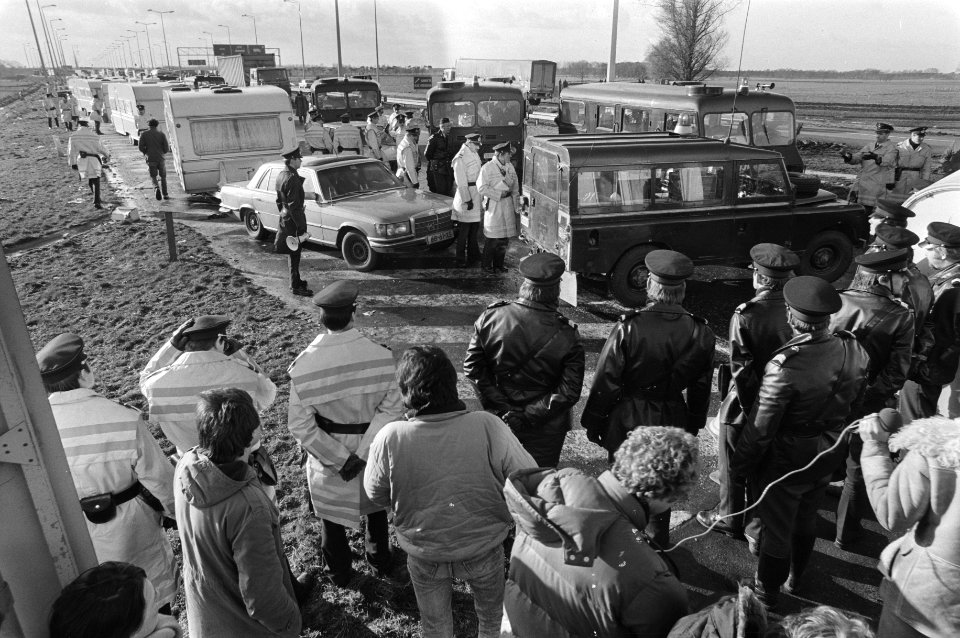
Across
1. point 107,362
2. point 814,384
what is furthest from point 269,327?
point 814,384

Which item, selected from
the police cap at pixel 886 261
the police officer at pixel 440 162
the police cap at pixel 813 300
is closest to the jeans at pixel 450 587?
the police cap at pixel 813 300

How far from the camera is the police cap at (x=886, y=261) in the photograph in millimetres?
4316

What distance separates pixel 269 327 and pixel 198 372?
4472 millimetres

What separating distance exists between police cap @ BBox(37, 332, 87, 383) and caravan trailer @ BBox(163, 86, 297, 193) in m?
11.9

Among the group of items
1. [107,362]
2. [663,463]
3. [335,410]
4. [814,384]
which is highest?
[663,463]

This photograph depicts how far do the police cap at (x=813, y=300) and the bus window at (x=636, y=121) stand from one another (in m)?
10.3

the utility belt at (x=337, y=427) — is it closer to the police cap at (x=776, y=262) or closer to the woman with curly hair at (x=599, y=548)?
the woman with curly hair at (x=599, y=548)

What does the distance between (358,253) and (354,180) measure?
1330 millimetres

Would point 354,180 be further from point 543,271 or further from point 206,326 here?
point 543,271

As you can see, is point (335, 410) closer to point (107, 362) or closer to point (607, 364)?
point (607, 364)

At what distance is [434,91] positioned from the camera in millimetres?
16156

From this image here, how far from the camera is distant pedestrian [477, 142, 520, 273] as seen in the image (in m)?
8.80

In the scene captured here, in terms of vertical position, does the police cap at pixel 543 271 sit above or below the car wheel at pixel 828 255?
above

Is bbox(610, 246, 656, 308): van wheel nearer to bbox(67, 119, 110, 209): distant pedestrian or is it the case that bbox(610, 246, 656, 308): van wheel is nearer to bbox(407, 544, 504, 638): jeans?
bbox(407, 544, 504, 638): jeans
